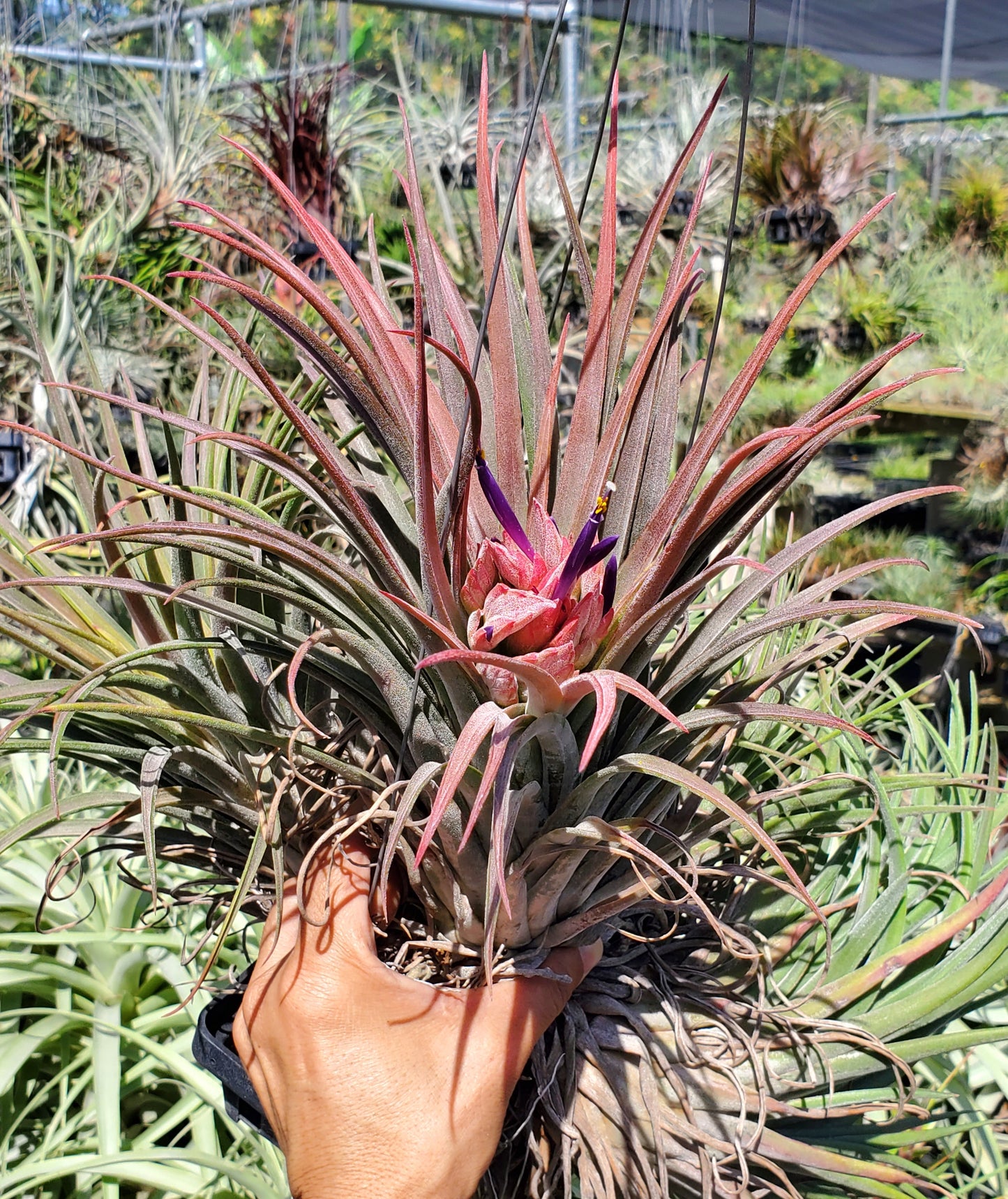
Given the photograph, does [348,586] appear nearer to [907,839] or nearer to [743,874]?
[743,874]

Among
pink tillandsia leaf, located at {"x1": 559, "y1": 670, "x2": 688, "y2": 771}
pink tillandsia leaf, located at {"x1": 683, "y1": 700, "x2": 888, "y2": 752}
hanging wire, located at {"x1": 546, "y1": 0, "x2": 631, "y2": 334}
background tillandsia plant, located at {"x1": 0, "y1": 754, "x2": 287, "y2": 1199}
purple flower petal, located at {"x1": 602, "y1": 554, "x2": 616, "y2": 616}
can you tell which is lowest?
background tillandsia plant, located at {"x1": 0, "y1": 754, "x2": 287, "y2": 1199}

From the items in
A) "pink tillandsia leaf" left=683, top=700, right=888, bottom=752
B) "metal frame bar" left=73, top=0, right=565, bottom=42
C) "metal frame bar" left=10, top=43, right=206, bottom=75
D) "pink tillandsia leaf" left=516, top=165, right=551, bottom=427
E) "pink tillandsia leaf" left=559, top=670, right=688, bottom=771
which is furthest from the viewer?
"metal frame bar" left=73, top=0, right=565, bottom=42

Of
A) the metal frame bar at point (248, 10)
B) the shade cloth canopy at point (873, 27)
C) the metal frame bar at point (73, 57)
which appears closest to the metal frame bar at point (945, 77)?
the shade cloth canopy at point (873, 27)

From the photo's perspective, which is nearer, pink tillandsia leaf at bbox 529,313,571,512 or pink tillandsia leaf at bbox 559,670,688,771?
pink tillandsia leaf at bbox 559,670,688,771

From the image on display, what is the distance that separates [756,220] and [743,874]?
3.23 metres

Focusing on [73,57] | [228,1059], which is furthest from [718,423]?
[73,57]

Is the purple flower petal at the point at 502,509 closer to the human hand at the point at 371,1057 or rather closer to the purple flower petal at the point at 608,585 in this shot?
the purple flower petal at the point at 608,585

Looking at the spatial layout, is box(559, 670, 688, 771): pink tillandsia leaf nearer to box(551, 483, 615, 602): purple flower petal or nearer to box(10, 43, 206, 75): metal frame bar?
box(551, 483, 615, 602): purple flower petal

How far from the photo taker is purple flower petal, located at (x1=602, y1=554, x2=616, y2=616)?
0.50 meters

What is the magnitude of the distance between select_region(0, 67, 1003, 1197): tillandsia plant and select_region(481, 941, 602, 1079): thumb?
0.05ft

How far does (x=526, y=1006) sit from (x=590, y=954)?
71 millimetres

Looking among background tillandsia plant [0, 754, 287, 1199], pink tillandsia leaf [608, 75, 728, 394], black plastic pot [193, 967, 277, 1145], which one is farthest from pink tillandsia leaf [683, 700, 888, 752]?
background tillandsia plant [0, 754, 287, 1199]

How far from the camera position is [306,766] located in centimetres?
63

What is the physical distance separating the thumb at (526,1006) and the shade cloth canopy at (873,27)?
394cm
